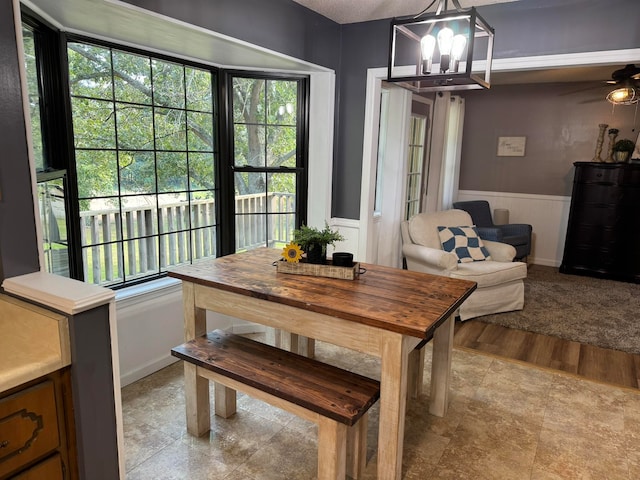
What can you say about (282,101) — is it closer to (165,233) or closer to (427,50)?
(165,233)

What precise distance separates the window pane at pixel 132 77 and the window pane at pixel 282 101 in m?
0.93

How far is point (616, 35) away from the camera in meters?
2.77

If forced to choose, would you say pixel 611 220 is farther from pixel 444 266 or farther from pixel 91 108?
pixel 91 108

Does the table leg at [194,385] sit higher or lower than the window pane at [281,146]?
lower

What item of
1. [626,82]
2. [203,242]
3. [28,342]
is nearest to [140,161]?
[203,242]

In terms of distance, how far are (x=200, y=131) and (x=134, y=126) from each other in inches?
20.5

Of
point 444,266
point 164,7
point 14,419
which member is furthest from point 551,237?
point 14,419

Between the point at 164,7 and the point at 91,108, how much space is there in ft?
2.36

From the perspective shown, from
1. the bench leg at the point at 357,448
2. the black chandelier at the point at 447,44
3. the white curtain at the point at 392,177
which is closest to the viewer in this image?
the black chandelier at the point at 447,44

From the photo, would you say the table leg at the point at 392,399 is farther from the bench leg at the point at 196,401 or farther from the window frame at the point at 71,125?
the window frame at the point at 71,125

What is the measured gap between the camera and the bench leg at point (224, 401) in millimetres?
2389

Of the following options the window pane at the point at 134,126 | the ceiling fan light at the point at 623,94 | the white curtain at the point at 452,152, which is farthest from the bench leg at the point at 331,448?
the ceiling fan light at the point at 623,94

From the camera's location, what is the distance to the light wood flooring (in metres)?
3.00

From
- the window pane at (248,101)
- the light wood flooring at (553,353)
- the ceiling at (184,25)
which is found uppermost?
the ceiling at (184,25)
